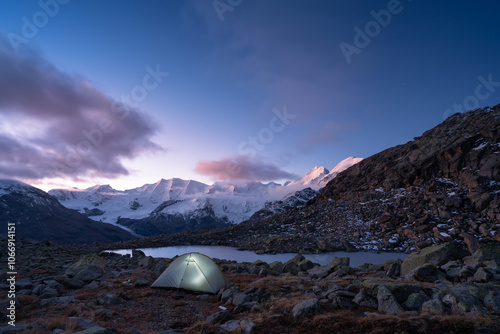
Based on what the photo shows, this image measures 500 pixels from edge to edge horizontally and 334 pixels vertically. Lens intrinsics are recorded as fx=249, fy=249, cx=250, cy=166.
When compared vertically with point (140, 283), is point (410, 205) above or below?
above

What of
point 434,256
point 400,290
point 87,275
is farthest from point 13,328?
point 434,256

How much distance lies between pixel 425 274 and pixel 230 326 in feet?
44.4

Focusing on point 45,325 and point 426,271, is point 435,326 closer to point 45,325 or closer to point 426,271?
point 426,271

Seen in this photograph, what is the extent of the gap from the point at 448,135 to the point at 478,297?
85.1 m

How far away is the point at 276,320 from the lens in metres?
10.4

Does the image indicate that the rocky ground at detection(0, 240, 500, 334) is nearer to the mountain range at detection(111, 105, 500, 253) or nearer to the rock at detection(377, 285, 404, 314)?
the rock at detection(377, 285, 404, 314)

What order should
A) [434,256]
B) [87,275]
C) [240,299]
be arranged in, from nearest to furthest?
[240,299] → [434,256] → [87,275]

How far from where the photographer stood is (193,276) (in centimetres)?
1861

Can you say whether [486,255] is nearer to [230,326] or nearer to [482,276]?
[482,276]

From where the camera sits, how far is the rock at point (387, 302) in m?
10.3

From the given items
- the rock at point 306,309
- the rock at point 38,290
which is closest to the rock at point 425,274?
the rock at point 306,309

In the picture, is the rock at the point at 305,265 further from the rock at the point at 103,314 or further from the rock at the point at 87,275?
the rock at the point at 87,275

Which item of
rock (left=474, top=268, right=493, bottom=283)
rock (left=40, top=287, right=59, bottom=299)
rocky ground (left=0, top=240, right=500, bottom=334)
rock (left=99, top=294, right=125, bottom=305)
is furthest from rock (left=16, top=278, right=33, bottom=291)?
rock (left=474, top=268, right=493, bottom=283)

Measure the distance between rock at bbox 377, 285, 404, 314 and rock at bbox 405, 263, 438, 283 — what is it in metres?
6.74
